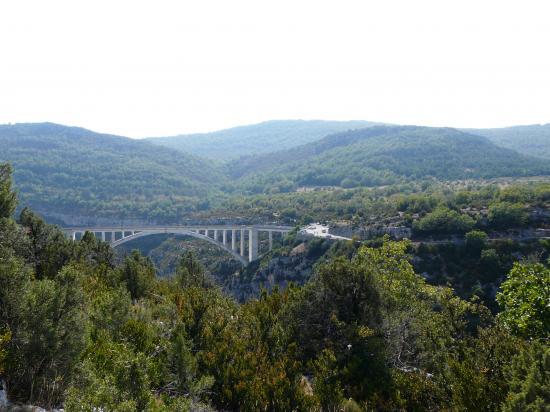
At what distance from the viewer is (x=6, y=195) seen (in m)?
21.5

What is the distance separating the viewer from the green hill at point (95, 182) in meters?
128

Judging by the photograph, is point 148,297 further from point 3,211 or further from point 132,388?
point 132,388

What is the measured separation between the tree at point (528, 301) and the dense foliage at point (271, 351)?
53mm

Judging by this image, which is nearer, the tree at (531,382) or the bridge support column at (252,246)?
the tree at (531,382)

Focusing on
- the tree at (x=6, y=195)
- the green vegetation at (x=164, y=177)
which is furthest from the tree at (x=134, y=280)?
the green vegetation at (x=164, y=177)

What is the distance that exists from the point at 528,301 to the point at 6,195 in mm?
21369

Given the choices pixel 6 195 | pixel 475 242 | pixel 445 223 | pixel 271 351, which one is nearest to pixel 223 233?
pixel 445 223

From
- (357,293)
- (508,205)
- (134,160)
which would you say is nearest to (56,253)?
(357,293)

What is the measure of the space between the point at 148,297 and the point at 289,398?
12183mm

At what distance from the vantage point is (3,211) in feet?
71.3

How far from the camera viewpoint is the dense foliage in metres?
8.44

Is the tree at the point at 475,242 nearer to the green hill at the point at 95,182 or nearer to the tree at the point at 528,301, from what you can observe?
the tree at the point at 528,301

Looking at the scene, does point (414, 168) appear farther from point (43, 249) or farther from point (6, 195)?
point (6, 195)

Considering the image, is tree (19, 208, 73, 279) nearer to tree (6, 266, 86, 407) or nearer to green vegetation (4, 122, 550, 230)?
tree (6, 266, 86, 407)
